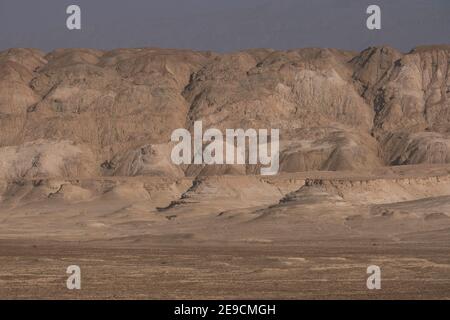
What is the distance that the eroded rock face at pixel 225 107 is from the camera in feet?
468

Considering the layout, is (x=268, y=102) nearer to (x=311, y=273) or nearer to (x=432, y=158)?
(x=432, y=158)

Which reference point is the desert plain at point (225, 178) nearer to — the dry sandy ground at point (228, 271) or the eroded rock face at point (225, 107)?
the dry sandy ground at point (228, 271)

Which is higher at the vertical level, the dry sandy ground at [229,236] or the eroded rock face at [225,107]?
the eroded rock face at [225,107]

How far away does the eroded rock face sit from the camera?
14262 cm
